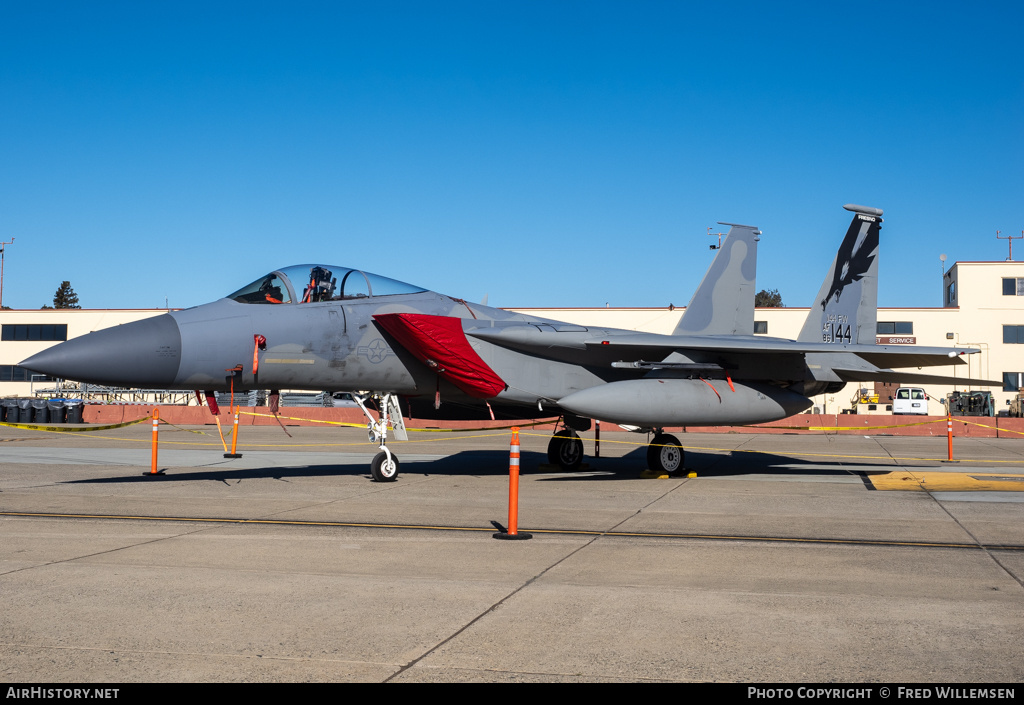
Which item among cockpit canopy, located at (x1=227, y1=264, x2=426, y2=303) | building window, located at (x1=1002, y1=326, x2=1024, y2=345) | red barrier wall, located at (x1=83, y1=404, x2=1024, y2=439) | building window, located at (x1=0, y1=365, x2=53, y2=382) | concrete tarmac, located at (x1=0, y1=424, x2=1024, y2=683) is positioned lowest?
red barrier wall, located at (x1=83, y1=404, x2=1024, y2=439)

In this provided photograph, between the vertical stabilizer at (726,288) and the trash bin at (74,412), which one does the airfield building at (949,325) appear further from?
the vertical stabilizer at (726,288)

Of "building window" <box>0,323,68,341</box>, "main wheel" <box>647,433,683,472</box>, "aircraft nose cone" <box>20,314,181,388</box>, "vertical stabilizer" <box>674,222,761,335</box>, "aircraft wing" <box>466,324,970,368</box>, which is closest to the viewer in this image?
"aircraft nose cone" <box>20,314,181,388</box>

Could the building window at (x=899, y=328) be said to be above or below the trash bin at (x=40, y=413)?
above

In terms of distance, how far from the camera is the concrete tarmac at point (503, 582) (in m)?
3.92

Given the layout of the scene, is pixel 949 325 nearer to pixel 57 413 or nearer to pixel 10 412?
pixel 57 413

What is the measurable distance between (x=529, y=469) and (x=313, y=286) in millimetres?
5802

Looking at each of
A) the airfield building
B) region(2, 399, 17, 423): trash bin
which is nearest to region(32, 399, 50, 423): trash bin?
region(2, 399, 17, 423): trash bin

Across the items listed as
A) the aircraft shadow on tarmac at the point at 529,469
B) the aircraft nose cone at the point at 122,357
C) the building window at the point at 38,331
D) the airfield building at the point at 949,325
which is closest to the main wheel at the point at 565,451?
the aircraft shadow on tarmac at the point at 529,469

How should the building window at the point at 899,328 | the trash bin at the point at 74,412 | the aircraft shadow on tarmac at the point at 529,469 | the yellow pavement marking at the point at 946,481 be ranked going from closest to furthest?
1. the yellow pavement marking at the point at 946,481
2. the aircraft shadow on tarmac at the point at 529,469
3. the trash bin at the point at 74,412
4. the building window at the point at 899,328

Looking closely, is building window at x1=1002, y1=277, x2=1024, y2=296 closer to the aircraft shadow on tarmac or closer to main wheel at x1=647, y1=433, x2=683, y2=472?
the aircraft shadow on tarmac

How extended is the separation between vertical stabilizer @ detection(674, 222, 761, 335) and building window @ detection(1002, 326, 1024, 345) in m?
35.5

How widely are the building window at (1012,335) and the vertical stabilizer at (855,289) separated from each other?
→ 33.9 metres

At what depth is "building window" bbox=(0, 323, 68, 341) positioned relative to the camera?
50.0 m

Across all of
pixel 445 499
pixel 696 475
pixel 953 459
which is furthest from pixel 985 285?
pixel 445 499
